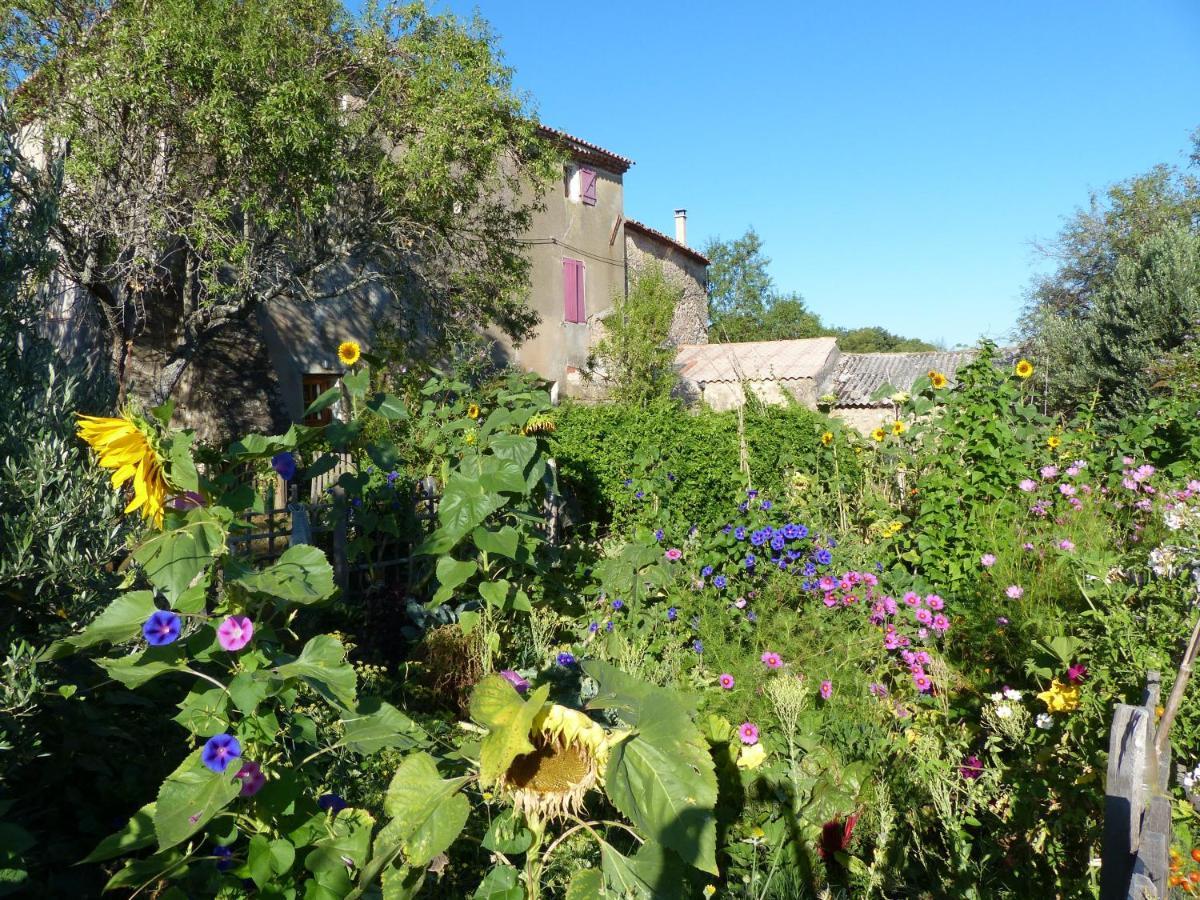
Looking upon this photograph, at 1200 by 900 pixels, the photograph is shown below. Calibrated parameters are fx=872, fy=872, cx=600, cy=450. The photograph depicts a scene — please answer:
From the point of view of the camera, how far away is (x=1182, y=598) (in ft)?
9.66

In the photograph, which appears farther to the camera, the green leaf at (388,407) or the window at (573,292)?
the window at (573,292)

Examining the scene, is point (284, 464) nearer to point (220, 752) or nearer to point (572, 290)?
point (220, 752)

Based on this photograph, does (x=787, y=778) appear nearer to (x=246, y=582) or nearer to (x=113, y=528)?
(x=246, y=582)

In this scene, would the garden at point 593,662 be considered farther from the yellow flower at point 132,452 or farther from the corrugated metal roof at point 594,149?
the corrugated metal roof at point 594,149

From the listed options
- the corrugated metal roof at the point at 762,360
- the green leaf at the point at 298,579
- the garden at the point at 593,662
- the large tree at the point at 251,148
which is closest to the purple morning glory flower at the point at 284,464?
the garden at the point at 593,662

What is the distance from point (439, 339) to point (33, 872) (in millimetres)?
10345

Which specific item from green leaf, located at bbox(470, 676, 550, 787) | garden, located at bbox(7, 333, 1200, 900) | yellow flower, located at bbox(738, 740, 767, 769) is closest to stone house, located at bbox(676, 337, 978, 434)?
garden, located at bbox(7, 333, 1200, 900)

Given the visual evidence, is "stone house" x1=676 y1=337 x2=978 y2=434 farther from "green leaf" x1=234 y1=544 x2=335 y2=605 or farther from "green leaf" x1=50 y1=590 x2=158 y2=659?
"green leaf" x1=50 y1=590 x2=158 y2=659

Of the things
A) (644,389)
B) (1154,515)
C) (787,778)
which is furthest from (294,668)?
(644,389)

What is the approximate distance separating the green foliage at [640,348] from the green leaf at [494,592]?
40.1 ft

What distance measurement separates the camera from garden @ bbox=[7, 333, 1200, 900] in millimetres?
1804

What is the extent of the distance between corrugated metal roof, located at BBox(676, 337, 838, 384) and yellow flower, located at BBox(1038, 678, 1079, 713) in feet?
44.6

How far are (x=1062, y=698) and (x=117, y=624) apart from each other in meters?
3.03

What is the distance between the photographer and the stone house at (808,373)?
666 inches
